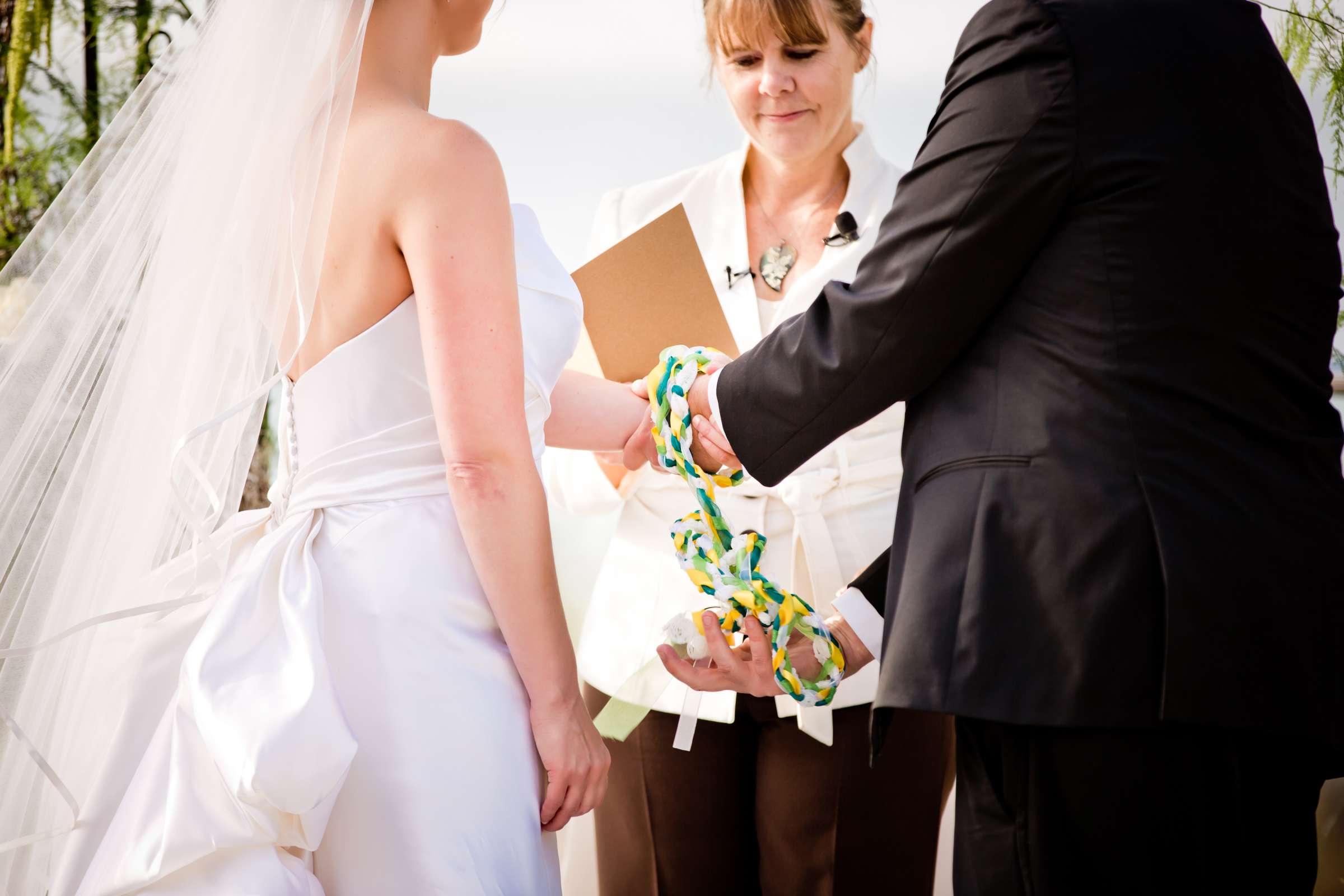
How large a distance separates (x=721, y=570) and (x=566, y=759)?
408 millimetres

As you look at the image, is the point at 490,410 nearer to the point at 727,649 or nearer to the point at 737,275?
the point at 727,649

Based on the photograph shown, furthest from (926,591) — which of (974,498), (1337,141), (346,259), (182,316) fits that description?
(1337,141)

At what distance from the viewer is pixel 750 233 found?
2.18m

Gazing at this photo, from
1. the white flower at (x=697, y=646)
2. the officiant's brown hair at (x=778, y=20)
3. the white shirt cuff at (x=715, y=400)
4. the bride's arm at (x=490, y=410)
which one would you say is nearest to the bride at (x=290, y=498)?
the bride's arm at (x=490, y=410)

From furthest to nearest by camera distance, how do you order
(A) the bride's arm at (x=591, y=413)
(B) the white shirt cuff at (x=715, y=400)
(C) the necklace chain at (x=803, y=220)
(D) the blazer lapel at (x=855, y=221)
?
(C) the necklace chain at (x=803, y=220) < (D) the blazer lapel at (x=855, y=221) < (A) the bride's arm at (x=591, y=413) < (B) the white shirt cuff at (x=715, y=400)

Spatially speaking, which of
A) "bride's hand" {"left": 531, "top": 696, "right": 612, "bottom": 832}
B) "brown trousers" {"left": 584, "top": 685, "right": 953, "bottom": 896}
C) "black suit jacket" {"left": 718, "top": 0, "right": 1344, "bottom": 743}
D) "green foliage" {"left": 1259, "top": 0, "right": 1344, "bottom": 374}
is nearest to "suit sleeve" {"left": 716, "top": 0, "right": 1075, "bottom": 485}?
"black suit jacket" {"left": 718, "top": 0, "right": 1344, "bottom": 743}

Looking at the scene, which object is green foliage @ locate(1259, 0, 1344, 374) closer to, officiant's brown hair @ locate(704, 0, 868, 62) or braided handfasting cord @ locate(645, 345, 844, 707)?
officiant's brown hair @ locate(704, 0, 868, 62)

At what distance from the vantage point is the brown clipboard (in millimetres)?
1761

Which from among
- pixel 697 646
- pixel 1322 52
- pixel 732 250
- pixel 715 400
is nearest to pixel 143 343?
pixel 715 400

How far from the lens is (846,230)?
2.05m

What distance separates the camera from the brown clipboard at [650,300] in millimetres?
1761

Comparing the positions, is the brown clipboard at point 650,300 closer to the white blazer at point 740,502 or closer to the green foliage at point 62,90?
the white blazer at point 740,502

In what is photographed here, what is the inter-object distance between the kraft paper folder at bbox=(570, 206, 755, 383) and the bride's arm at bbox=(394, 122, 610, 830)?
49 centimetres

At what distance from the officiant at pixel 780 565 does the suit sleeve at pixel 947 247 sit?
499 millimetres
